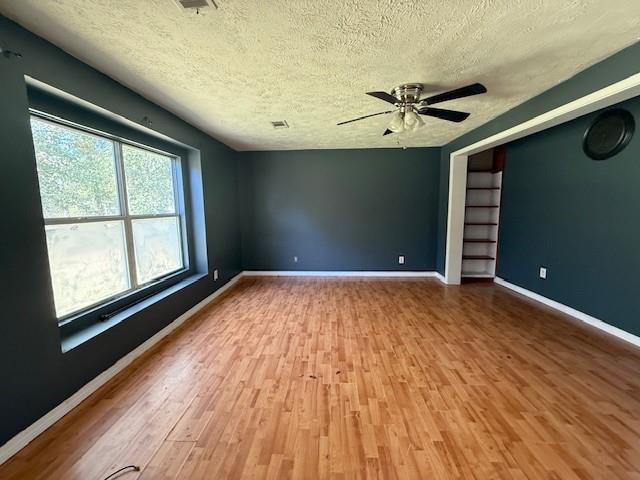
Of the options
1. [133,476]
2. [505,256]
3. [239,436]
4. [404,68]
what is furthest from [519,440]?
[505,256]

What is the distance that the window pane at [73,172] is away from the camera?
180 cm

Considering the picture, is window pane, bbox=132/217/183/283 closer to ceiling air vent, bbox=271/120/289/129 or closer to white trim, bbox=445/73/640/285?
ceiling air vent, bbox=271/120/289/129

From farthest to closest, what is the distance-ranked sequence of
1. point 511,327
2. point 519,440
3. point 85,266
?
1. point 511,327
2. point 85,266
3. point 519,440

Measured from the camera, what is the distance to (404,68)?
77.4 inches

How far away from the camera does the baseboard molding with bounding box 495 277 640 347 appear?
2525mm

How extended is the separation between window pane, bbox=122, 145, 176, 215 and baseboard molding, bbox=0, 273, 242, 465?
130 centimetres

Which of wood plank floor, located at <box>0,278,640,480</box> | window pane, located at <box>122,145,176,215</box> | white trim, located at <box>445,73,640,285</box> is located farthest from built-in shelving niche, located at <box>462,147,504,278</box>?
window pane, located at <box>122,145,176,215</box>

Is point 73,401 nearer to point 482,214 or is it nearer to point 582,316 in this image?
point 582,316

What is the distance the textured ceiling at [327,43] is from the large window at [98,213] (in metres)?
0.62

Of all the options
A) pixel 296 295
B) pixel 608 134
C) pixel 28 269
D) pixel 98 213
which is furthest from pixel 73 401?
pixel 608 134

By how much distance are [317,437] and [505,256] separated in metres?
4.26

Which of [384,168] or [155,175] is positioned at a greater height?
[384,168]

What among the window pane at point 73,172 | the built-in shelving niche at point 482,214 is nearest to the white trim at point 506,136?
the built-in shelving niche at point 482,214

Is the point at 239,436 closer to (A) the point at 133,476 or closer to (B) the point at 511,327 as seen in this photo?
(A) the point at 133,476
